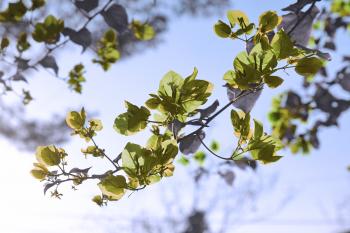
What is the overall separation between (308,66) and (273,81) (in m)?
0.05

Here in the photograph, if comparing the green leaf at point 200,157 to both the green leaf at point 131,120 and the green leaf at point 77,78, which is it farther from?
the green leaf at point 131,120

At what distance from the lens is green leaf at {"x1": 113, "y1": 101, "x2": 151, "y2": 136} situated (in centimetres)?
42

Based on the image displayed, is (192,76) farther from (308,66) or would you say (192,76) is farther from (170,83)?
(308,66)

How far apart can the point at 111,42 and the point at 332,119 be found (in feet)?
2.67

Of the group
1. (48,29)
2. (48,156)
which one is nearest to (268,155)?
(48,156)

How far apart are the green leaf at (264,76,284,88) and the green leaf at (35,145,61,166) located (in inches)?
10.6

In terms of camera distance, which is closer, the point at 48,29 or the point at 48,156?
the point at 48,156

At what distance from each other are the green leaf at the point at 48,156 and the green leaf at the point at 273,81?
0.88 ft

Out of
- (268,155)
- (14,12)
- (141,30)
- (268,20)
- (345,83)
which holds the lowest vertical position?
(268,155)

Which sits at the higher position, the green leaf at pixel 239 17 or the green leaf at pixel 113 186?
the green leaf at pixel 239 17

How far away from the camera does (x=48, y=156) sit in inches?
18.5

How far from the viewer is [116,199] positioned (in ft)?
1.45

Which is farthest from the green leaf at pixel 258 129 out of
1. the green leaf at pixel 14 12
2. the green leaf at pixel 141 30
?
the green leaf at pixel 141 30

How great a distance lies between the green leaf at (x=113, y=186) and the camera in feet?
1.35
